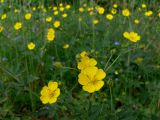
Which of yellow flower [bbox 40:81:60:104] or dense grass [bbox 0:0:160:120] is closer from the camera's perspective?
yellow flower [bbox 40:81:60:104]

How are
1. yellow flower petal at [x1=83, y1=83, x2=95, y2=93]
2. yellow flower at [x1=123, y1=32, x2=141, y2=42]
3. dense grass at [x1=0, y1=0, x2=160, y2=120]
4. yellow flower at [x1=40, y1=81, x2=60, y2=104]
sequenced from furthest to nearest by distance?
yellow flower at [x1=123, y1=32, x2=141, y2=42] → dense grass at [x1=0, y1=0, x2=160, y2=120] → yellow flower at [x1=40, y1=81, x2=60, y2=104] → yellow flower petal at [x1=83, y1=83, x2=95, y2=93]

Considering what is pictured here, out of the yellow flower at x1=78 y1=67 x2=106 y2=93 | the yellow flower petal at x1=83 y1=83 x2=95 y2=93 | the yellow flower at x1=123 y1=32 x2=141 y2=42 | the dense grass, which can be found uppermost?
the yellow flower at x1=123 y1=32 x2=141 y2=42

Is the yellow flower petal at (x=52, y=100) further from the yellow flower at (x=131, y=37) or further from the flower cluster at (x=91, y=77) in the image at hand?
the yellow flower at (x=131, y=37)

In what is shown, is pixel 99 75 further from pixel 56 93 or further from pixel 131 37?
pixel 131 37

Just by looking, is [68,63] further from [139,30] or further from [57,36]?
[139,30]

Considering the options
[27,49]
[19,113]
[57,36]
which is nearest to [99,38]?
[57,36]

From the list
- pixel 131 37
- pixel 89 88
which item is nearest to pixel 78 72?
pixel 131 37

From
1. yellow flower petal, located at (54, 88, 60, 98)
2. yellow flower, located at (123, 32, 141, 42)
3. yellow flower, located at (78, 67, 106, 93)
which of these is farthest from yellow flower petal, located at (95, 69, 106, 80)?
yellow flower, located at (123, 32, 141, 42)

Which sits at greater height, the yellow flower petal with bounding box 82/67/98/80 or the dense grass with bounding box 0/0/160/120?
the yellow flower petal with bounding box 82/67/98/80

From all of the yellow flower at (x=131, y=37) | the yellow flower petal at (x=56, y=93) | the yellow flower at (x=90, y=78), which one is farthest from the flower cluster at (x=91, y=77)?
the yellow flower at (x=131, y=37)

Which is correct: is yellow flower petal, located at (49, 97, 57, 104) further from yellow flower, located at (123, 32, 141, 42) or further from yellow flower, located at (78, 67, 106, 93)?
yellow flower, located at (123, 32, 141, 42)
